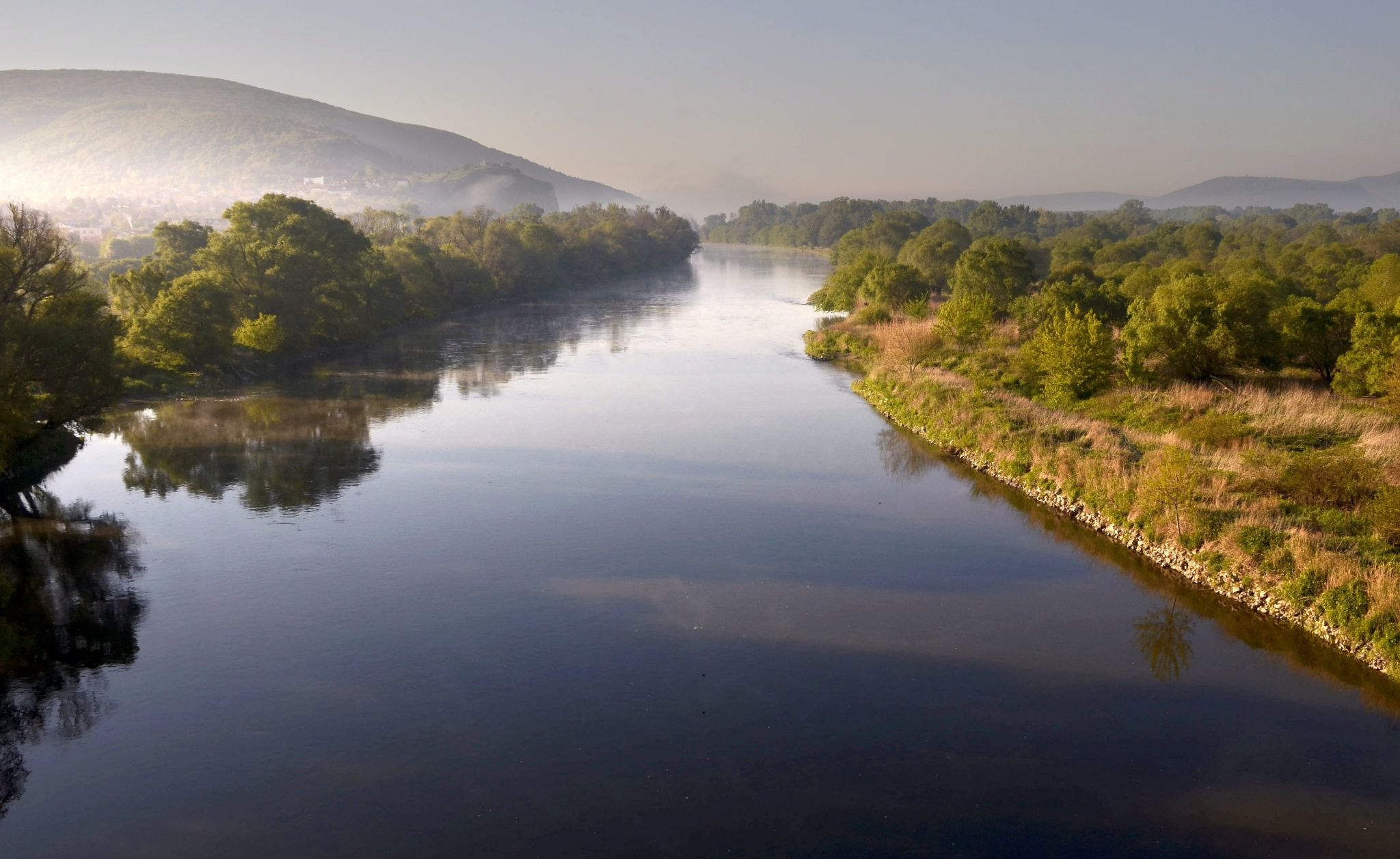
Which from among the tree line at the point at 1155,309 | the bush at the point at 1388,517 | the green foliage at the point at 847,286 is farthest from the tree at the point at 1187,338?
the green foliage at the point at 847,286

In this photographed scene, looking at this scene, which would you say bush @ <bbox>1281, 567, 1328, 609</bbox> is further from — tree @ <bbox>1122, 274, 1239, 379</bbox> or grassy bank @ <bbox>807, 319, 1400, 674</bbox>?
tree @ <bbox>1122, 274, 1239, 379</bbox>

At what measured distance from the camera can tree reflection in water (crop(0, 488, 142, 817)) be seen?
1962cm

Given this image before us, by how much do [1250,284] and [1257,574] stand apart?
2877 cm

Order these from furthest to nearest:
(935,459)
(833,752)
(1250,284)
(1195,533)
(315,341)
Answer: (315,341), (1250,284), (935,459), (1195,533), (833,752)

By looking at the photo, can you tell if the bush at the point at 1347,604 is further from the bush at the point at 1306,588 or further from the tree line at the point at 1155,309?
the tree line at the point at 1155,309

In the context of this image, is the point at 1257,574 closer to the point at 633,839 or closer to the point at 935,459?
the point at 935,459

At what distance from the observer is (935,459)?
4288cm

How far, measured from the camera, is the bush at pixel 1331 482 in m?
28.3

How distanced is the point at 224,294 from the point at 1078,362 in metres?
55.4

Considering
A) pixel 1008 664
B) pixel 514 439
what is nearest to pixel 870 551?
pixel 1008 664

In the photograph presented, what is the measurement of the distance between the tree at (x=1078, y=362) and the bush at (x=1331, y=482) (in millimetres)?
15820

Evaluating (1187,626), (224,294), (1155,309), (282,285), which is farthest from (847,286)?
(1187,626)

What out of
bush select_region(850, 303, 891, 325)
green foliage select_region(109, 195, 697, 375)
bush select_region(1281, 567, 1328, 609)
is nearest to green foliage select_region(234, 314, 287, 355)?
green foliage select_region(109, 195, 697, 375)

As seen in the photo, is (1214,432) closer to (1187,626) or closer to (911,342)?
(1187,626)
